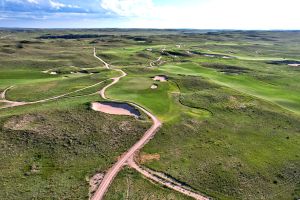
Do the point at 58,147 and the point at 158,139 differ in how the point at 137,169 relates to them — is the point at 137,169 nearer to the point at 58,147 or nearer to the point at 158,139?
the point at 158,139

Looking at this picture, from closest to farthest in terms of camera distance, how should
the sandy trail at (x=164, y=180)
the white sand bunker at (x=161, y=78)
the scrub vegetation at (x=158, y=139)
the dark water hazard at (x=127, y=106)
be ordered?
the sandy trail at (x=164, y=180), the scrub vegetation at (x=158, y=139), the dark water hazard at (x=127, y=106), the white sand bunker at (x=161, y=78)

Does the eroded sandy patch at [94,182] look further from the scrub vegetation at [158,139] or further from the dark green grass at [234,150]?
the dark green grass at [234,150]

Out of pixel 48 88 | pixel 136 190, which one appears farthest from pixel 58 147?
pixel 48 88

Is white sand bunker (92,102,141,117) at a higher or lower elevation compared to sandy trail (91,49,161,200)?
higher

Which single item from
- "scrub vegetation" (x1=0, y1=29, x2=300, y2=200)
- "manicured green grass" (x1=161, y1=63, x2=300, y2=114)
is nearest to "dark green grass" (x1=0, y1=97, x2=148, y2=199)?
"scrub vegetation" (x1=0, y1=29, x2=300, y2=200)

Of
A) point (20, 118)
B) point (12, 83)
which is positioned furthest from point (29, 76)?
point (20, 118)

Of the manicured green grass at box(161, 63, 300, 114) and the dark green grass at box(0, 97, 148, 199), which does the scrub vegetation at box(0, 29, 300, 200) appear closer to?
the dark green grass at box(0, 97, 148, 199)

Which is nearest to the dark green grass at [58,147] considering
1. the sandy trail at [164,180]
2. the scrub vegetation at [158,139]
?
the scrub vegetation at [158,139]
